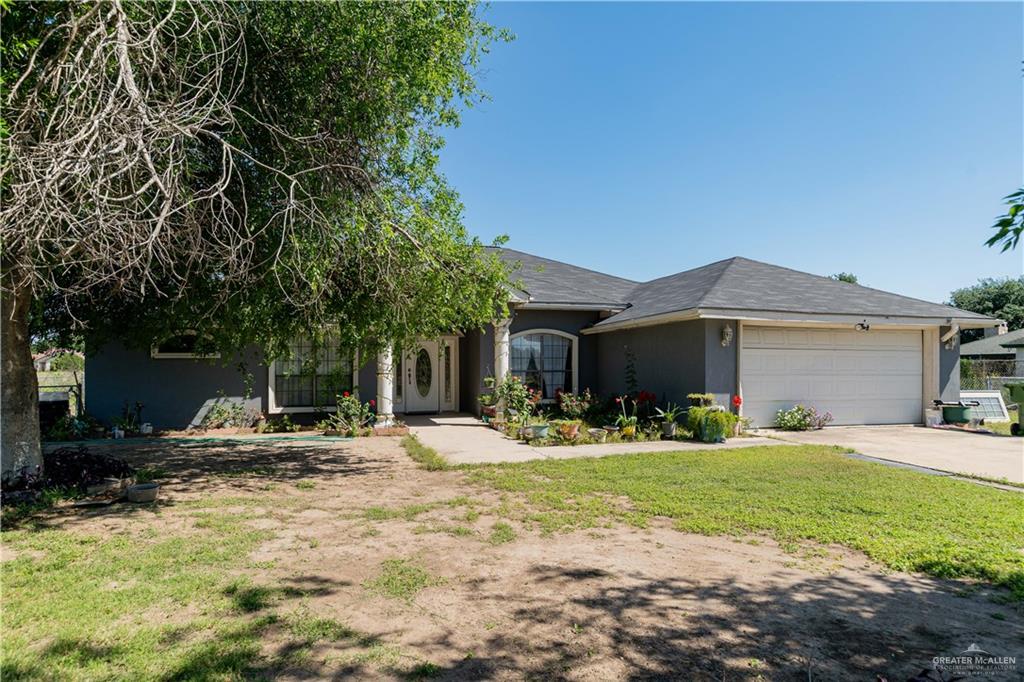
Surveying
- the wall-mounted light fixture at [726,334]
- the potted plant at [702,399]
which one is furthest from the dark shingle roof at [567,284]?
the potted plant at [702,399]

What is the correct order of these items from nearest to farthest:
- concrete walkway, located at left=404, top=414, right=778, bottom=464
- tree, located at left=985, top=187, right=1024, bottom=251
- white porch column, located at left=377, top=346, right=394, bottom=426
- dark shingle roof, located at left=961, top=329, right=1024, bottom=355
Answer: tree, located at left=985, top=187, right=1024, bottom=251 < concrete walkway, located at left=404, top=414, right=778, bottom=464 < white porch column, located at left=377, top=346, right=394, bottom=426 < dark shingle roof, located at left=961, top=329, right=1024, bottom=355

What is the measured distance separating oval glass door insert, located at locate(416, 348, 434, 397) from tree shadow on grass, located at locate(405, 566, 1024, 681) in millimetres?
12619

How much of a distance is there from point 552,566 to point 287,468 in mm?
6083

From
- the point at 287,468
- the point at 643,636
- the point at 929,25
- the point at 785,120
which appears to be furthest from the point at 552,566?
the point at 785,120

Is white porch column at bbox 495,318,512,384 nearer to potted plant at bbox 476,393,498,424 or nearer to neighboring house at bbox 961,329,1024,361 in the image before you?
potted plant at bbox 476,393,498,424

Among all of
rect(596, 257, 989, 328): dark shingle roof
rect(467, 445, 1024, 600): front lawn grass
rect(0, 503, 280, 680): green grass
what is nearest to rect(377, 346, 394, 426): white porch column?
rect(467, 445, 1024, 600): front lawn grass

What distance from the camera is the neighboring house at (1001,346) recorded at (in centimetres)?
2489

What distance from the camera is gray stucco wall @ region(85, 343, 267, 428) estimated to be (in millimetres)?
12773

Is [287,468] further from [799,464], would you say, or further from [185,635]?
[799,464]

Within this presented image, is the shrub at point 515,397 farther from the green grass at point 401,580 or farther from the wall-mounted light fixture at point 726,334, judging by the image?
the green grass at point 401,580

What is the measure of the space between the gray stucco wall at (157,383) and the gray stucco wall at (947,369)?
17.4 metres

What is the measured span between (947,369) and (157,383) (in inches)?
796

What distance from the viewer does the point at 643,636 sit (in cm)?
337

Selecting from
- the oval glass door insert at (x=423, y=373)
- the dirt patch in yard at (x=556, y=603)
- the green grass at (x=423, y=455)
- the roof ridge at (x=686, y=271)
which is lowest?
the green grass at (x=423, y=455)
